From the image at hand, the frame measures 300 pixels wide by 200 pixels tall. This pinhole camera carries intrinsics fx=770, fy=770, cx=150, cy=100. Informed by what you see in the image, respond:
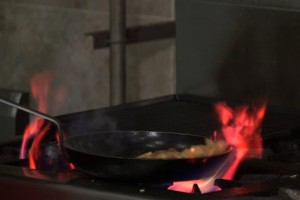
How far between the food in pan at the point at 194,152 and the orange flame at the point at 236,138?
2 centimetres

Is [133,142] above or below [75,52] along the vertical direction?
below

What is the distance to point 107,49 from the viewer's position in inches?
90.5

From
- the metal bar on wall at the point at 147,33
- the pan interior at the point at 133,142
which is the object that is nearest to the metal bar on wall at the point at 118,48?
the metal bar on wall at the point at 147,33

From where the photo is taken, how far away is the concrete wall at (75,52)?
221cm

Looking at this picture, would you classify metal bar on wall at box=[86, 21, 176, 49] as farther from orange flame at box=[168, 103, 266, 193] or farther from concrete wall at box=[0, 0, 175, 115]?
orange flame at box=[168, 103, 266, 193]

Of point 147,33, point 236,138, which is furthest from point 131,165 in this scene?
point 147,33

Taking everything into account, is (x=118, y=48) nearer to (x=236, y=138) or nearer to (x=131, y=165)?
(x=236, y=138)

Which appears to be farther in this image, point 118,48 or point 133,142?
point 118,48

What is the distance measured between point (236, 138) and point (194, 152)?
27cm

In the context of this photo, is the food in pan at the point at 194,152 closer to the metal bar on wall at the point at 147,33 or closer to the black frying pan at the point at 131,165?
the black frying pan at the point at 131,165

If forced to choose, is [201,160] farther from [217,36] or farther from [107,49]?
[107,49]

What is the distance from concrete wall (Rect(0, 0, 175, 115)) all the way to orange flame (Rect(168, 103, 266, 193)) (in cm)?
56

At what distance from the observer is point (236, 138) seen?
138 centimetres

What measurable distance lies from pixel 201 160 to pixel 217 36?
71cm
